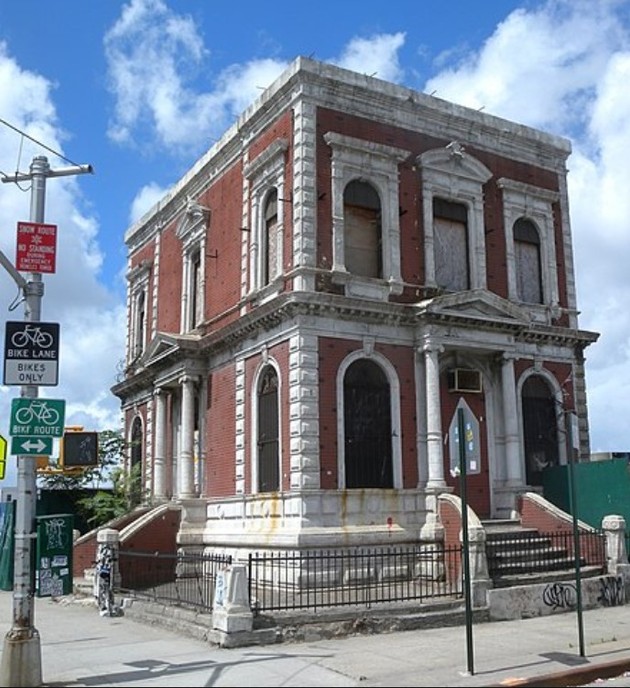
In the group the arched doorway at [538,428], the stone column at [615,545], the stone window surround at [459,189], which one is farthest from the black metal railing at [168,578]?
the stone window surround at [459,189]

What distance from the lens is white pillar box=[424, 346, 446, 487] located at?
19.5m

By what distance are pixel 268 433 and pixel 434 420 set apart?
3.93m

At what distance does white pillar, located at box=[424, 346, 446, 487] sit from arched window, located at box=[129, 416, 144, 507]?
11297mm

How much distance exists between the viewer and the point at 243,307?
22078 mm

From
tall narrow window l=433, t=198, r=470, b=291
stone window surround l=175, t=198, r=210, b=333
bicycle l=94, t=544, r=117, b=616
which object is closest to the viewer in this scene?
bicycle l=94, t=544, r=117, b=616

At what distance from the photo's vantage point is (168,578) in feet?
69.7

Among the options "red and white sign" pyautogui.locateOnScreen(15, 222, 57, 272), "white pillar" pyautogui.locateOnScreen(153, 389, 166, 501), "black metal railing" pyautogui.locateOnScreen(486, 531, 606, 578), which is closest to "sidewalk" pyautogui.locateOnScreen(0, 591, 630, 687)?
"black metal railing" pyautogui.locateOnScreen(486, 531, 606, 578)

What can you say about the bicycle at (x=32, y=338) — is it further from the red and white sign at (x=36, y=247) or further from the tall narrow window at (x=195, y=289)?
the tall narrow window at (x=195, y=289)

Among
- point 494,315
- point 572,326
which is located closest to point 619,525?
point 494,315

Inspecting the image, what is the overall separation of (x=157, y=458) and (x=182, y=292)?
5178mm

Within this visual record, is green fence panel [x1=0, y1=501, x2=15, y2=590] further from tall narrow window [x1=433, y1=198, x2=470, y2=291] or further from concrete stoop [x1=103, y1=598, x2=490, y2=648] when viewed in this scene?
tall narrow window [x1=433, y1=198, x2=470, y2=291]

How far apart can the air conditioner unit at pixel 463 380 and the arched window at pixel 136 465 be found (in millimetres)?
11602

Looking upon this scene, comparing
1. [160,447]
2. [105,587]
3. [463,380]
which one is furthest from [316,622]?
[160,447]

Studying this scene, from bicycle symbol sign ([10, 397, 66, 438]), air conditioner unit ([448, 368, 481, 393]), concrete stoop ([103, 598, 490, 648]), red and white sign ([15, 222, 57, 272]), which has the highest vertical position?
red and white sign ([15, 222, 57, 272])
